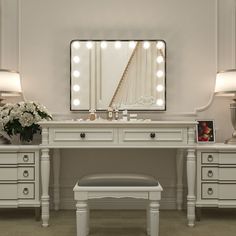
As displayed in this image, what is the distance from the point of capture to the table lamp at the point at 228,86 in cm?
316

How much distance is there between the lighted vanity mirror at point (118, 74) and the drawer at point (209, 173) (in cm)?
74

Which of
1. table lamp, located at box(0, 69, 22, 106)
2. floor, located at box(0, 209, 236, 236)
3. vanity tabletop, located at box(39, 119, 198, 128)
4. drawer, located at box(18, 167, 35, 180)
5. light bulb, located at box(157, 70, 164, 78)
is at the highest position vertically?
light bulb, located at box(157, 70, 164, 78)

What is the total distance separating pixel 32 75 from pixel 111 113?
0.86 meters

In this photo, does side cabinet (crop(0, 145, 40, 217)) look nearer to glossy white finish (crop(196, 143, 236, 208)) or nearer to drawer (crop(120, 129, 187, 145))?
drawer (crop(120, 129, 187, 145))

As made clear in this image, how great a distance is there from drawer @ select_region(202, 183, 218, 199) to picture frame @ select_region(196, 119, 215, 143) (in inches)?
17.1

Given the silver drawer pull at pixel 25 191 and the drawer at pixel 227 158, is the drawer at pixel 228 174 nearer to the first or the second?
the drawer at pixel 227 158

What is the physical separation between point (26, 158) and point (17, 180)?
18 centimetres

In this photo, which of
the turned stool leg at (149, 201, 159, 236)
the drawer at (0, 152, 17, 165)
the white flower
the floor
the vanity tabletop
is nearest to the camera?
the turned stool leg at (149, 201, 159, 236)

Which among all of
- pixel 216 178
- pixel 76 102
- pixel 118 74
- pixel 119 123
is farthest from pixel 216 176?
pixel 76 102

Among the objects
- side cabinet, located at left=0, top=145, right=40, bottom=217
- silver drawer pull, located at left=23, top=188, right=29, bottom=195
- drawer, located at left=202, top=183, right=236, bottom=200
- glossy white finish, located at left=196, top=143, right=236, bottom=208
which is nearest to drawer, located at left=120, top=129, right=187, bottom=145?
glossy white finish, located at left=196, top=143, right=236, bottom=208

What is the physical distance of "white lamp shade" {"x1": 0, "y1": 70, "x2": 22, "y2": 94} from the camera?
3182 mm

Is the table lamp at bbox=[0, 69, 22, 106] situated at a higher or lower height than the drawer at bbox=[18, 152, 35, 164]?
higher

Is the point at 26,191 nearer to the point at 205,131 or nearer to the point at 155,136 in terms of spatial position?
the point at 155,136

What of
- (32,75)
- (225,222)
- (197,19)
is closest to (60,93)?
(32,75)
